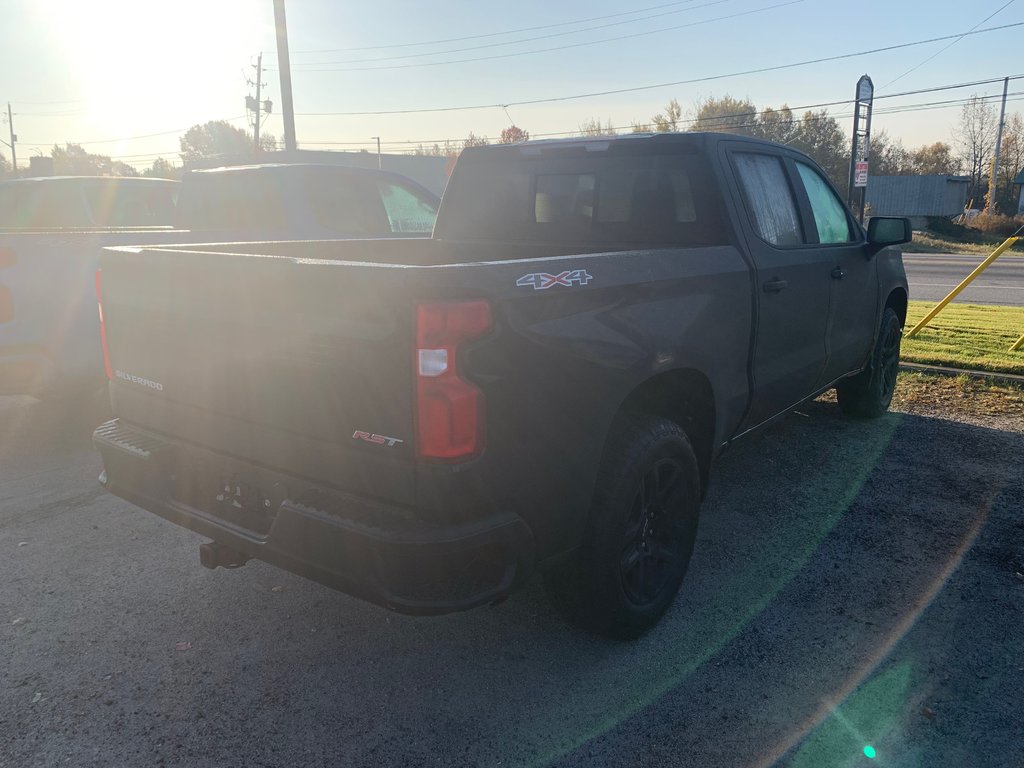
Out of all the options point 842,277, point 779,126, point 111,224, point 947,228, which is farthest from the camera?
point 779,126

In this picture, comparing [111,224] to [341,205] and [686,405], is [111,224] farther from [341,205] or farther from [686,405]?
[686,405]

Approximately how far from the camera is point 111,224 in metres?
8.38

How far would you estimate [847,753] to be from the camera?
2.49 meters

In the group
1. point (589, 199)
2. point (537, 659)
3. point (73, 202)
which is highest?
point (73, 202)

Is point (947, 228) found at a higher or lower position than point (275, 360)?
lower

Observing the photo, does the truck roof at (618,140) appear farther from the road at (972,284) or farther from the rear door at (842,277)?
the road at (972,284)

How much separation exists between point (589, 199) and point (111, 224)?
640 centimetres

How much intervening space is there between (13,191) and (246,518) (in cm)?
749

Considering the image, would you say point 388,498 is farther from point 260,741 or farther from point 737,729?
A: point 737,729

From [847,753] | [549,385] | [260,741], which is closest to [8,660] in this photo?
[260,741]

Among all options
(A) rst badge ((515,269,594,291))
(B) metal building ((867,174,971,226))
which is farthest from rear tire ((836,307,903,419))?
(B) metal building ((867,174,971,226))

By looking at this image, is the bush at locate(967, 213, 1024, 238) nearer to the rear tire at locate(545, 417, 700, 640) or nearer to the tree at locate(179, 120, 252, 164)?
the rear tire at locate(545, 417, 700, 640)

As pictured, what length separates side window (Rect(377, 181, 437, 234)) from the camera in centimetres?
771

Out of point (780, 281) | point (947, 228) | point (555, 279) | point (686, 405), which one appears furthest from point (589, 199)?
point (947, 228)
